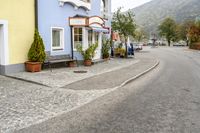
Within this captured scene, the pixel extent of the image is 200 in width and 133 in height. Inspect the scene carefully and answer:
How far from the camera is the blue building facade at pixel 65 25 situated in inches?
663

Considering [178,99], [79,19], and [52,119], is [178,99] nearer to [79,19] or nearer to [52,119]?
[52,119]

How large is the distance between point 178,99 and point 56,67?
919 centimetres

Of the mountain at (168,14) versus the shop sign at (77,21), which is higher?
the mountain at (168,14)

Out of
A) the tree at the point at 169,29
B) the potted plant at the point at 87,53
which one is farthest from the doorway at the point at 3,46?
the tree at the point at 169,29

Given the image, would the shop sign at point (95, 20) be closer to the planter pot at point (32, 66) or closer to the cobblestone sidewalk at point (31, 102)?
the planter pot at point (32, 66)

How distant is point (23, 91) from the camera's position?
34.7 feet

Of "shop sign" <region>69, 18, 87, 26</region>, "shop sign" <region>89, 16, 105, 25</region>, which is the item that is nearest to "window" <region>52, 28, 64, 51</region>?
"shop sign" <region>69, 18, 87, 26</region>

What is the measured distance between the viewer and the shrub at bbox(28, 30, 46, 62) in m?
15.2

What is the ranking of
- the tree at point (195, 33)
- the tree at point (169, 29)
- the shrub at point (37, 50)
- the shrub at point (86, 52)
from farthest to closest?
the tree at point (169, 29), the tree at point (195, 33), the shrub at point (86, 52), the shrub at point (37, 50)

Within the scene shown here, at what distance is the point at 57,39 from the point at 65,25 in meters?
1.08

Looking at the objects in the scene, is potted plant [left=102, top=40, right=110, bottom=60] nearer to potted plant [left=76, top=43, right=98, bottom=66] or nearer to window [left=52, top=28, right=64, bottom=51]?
potted plant [left=76, top=43, right=98, bottom=66]

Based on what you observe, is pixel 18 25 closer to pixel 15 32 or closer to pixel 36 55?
pixel 15 32

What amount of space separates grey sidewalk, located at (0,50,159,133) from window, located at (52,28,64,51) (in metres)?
5.28

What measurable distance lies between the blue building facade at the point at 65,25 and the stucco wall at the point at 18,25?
97cm
